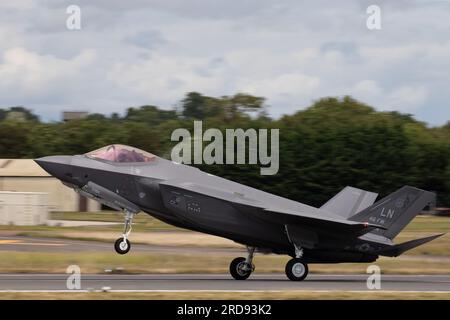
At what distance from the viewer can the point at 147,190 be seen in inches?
778

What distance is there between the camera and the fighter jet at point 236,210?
19.6m

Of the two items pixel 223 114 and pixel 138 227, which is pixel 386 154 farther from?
pixel 223 114

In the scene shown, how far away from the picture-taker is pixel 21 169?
198ft

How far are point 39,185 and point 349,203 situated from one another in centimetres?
4082

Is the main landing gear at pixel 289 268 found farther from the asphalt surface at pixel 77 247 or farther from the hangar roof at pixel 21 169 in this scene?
the hangar roof at pixel 21 169

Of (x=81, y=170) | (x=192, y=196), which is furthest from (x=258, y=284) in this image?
(x=81, y=170)

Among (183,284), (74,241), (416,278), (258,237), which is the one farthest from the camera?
(74,241)

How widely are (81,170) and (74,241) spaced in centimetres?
1706

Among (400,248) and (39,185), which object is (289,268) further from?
(39,185)

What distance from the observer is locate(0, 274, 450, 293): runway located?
17875mm

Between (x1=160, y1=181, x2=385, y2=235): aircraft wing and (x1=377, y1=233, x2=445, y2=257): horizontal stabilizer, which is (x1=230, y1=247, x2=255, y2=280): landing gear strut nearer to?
(x1=160, y1=181, x2=385, y2=235): aircraft wing
